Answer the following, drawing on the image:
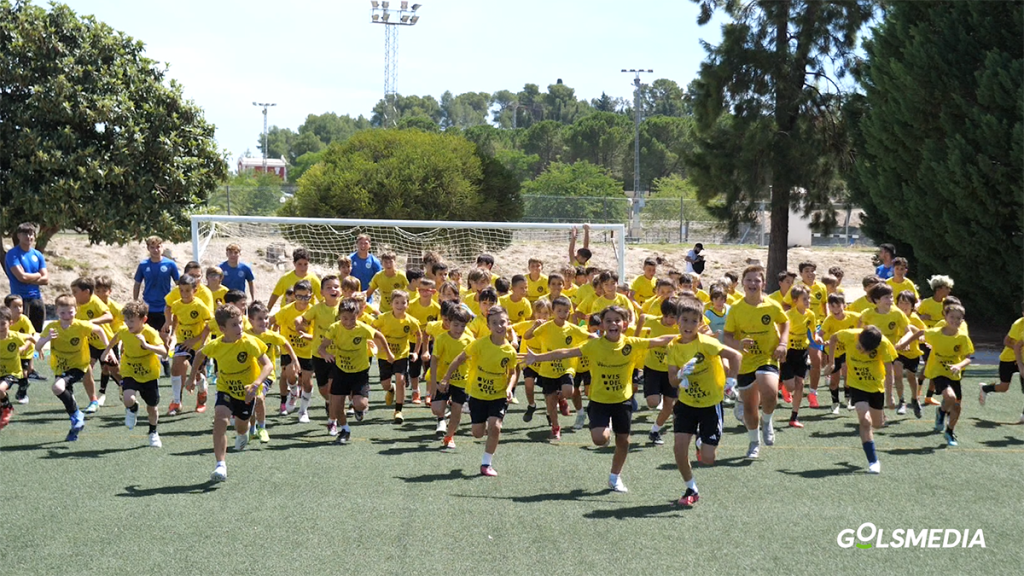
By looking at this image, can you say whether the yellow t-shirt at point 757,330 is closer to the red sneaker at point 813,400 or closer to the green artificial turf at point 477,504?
the green artificial turf at point 477,504

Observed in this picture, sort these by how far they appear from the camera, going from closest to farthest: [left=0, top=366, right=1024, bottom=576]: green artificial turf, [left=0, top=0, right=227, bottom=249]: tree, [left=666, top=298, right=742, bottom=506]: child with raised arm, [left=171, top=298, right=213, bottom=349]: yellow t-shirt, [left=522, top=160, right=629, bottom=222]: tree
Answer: [left=0, top=366, right=1024, bottom=576]: green artificial turf
[left=666, top=298, right=742, bottom=506]: child with raised arm
[left=171, top=298, right=213, bottom=349]: yellow t-shirt
[left=0, top=0, right=227, bottom=249]: tree
[left=522, top=160, right=629, bottom=222]: tree

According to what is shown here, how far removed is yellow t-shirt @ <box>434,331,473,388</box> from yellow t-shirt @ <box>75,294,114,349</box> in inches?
167

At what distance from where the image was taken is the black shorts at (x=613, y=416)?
8305mm

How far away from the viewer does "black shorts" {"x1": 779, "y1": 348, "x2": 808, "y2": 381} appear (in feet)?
36.8

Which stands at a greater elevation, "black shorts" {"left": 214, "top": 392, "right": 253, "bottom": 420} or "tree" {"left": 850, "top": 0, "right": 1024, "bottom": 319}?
"tree" {"left": 850, "top": 0, "right": 1024, "bottom": 319}

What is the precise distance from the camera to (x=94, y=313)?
1184 cm

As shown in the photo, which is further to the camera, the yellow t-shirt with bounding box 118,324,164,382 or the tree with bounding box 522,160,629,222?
the tree with bounding box 522,160,629,222

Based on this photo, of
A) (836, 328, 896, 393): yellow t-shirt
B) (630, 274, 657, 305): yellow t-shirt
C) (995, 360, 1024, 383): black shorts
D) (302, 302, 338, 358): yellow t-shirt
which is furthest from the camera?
(630, 274, 657, 305): yellow t-shirt

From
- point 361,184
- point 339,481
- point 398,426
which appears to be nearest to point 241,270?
point 398,426

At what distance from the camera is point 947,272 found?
19.8 m

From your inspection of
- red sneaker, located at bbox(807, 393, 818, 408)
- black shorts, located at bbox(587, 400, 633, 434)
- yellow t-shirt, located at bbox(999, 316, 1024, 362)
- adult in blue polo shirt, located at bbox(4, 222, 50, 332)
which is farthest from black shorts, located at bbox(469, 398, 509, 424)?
adult in blue polo shirt, located at bbox(4, 222, 50, 332)

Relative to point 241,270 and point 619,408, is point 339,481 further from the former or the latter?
point 241,270

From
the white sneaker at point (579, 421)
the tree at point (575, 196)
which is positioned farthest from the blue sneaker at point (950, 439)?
the tree at point (575, 196)

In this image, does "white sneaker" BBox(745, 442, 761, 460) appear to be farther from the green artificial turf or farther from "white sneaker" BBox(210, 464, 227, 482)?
"white sneaker" BBox(210, 464, 227, 482)
